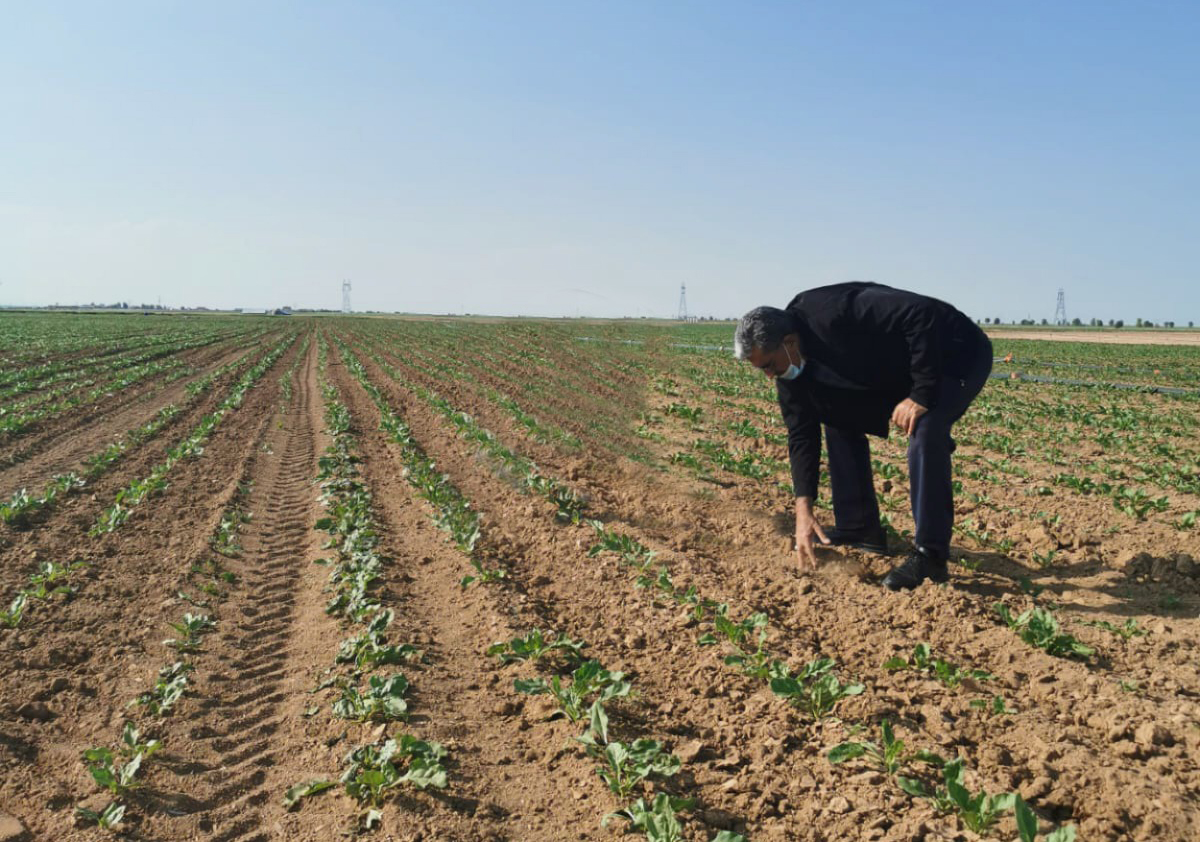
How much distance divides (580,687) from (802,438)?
2.13m

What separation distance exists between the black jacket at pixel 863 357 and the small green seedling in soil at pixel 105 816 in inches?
139

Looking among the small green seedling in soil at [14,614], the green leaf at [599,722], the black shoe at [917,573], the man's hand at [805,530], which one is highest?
the man's hand at [805,530]

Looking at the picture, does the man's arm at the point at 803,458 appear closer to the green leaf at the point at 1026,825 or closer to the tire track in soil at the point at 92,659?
the green leaf at the point at 1026,825

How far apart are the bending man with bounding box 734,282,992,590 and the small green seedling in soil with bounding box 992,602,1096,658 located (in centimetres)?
60

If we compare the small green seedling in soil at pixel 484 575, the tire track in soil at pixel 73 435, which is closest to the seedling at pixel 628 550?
the small green seedling in soil at pixel 484 575

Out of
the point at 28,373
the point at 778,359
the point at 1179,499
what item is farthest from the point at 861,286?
the point at 28,373

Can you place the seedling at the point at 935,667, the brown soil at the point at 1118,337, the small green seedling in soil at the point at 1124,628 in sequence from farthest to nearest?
the brown soil at the point at 1118,337, the small green seedling in soil at the point at 1124,628, the seedling at the point at 935,667

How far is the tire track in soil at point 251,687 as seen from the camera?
9.37ft

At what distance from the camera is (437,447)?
1002 cm

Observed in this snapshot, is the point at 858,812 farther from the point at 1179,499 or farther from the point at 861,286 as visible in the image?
the point at 1179,499

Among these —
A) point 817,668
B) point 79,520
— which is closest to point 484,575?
point 817,668

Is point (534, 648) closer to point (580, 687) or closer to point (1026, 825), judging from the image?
point (580, 687)

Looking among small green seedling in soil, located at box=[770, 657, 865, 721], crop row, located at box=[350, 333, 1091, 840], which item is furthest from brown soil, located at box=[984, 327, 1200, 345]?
small green seedling in soil, located at box=[770, 657, 865, 721]

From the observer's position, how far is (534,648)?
3.69 metres
